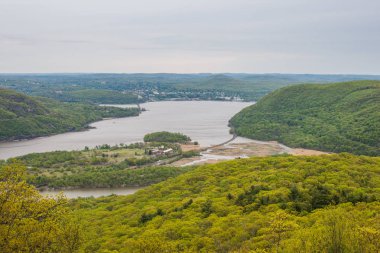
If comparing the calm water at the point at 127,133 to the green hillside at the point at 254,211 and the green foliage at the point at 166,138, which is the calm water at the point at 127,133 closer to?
the green foliage at the point at 166,138

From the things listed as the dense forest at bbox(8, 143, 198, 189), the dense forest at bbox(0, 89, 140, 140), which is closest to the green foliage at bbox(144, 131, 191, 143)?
the dense forest at bbox(8, 143, 198, 189)

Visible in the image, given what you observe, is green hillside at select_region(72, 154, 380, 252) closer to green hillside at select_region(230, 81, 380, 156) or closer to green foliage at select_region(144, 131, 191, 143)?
green hillside at select_region(230, 81, 380, 156)

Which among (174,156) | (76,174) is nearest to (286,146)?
(174,156)

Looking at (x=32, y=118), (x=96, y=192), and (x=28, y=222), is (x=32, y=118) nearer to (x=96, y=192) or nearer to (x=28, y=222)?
(x=96, y=192)

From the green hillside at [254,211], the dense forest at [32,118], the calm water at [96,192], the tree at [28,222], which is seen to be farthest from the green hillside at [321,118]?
the tree at [28,222]

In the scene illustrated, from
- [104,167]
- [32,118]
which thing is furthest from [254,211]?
[32,118]
